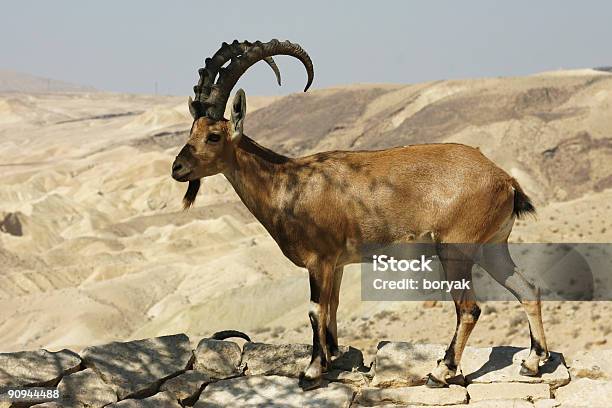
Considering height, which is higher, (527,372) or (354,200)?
(354,200)

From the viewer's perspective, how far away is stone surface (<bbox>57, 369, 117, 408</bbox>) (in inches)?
319

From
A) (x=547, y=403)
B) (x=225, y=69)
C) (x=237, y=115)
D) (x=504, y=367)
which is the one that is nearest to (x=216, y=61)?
(x=225, y=69)

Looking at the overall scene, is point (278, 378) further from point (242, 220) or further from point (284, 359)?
point (242, 220)

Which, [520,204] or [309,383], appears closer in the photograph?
[520,204]

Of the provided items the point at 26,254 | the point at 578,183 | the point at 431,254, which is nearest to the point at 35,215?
the point at 26,254

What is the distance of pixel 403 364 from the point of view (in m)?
8.37

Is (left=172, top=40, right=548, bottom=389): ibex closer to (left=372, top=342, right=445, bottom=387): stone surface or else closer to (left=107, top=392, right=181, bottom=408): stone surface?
(left=372, top=342, right=445, bottom=387): stone surface

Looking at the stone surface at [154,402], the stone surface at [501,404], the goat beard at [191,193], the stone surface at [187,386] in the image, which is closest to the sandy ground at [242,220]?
the stone surface at [501,404]

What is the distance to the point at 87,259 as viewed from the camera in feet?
153

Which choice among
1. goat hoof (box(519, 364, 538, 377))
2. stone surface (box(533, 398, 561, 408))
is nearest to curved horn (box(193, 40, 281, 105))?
goat hoof (box(519, 364, 538, 377))

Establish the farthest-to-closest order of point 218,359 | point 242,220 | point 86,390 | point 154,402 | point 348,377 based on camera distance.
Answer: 1. point 242,220
2. point 218,359
3. point 348,377
4. point 154,402
5. point 86,390

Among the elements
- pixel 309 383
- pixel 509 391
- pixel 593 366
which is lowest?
pixel 309 383

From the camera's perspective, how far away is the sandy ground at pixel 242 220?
25.6m

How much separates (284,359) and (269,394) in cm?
52
